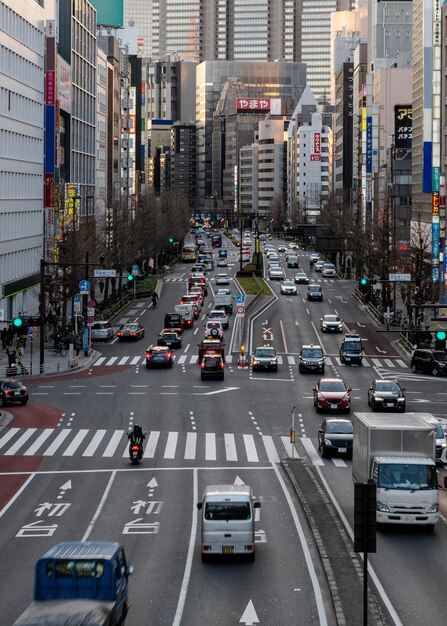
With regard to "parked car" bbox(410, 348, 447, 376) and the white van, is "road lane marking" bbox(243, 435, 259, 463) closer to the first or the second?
the white van

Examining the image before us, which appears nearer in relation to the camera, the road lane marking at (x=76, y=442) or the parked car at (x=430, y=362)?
the road lane marking at (x=76, y=442)

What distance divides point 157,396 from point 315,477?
897 inches

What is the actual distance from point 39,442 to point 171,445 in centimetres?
563

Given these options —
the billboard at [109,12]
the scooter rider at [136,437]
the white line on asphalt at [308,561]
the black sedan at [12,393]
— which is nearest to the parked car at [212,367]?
the black sedan at [12,393]

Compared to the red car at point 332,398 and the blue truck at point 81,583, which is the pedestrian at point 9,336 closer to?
the red car at point 332,398

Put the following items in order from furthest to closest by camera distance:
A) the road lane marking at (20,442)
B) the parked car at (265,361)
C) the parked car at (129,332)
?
the parked car at (129,332)
the parked car at (265,361)
the road lane marking at (20,442)

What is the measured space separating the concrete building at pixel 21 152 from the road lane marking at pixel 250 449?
4406cm

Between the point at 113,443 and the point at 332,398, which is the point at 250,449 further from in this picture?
the point at 332,398

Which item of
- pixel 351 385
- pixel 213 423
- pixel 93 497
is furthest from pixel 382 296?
pixel 93 497

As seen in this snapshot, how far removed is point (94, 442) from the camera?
49.7m

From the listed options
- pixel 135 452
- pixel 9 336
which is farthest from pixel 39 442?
pixel 9 336

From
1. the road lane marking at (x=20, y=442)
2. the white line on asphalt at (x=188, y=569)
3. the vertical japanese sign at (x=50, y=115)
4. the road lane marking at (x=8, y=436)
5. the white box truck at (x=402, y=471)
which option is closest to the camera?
the white line on asphalt at (x=188, y=569)

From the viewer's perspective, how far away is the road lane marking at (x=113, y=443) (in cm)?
4694

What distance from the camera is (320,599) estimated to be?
26047 mm
